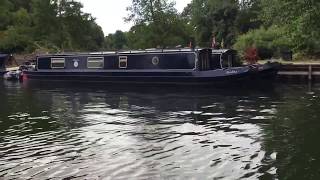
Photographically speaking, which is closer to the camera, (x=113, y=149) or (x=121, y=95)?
(x=113, y=149)

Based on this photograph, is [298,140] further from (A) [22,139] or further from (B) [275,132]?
(A) [22,139]

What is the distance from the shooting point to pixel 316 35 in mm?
20062

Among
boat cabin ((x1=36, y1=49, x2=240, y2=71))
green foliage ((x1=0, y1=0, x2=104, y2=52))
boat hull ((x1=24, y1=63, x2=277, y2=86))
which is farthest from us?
green foliage ((x1=0, y1=0, x2=104, y2=52))

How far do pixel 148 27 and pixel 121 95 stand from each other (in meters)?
22.0

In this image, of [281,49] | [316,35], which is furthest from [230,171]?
[281,49]

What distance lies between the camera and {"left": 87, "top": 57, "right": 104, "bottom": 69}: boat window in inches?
1312

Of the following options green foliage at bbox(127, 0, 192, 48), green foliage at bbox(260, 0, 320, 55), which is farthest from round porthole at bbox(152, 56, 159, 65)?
green foliage at bbox(127, 0, 192, 48)

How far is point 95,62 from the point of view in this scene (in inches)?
1325

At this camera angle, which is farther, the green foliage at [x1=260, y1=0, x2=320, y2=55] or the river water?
the green foliage at [x1=260, y1=0, x2=320, y2=55]

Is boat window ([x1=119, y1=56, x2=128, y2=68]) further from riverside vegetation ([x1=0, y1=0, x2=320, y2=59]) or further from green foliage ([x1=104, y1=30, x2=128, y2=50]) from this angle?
green foliage ([x1=104, y1=30, x2=128, y2=50])

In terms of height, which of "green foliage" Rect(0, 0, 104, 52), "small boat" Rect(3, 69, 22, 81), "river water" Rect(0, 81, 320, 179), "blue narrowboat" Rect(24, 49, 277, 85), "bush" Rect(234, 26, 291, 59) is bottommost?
"river water" Rect(0, 81, 320, 179)

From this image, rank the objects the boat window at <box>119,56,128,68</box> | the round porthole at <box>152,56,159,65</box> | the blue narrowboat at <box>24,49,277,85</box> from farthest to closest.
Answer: the boat window at <box>119,56,128,68</box>
the round porthole at <box>152,56,159,65</box>
the blue narrowboat at <box>24,49,277,85</box>

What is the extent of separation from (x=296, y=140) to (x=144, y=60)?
1945 centimetres

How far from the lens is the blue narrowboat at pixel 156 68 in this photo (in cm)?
2784
